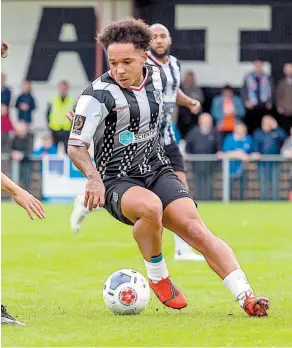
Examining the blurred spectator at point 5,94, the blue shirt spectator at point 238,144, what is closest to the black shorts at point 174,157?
the blue shirt spectator at point 238,144

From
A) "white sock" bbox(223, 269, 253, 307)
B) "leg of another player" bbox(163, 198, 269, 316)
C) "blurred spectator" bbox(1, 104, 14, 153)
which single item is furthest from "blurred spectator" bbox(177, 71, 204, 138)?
"white sock" bbox(223, 269, 253, 307)

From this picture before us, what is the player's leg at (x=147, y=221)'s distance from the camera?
8211mm

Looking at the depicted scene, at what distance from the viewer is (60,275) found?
11234mm

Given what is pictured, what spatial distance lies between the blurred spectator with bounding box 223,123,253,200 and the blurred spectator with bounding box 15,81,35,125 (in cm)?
501

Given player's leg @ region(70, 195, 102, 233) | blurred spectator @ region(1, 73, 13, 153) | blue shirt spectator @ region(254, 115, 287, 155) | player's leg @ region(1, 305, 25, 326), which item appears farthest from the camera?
blurred spectator @ region(1, 73, 13, 153)

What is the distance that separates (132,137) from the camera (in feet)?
27.9

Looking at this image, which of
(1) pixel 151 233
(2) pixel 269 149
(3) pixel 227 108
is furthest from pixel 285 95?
(1) pixel 151 233

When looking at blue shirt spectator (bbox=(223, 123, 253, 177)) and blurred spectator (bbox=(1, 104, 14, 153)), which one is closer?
blue shirt spectator (bbox=(223, 123, 253, 177))

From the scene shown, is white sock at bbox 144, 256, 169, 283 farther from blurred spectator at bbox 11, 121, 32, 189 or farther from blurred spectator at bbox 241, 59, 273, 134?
blurred spectator at bbox 241, 59, 273, 134

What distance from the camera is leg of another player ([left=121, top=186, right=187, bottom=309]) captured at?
26.9ft

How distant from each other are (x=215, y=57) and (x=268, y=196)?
5.99 meters

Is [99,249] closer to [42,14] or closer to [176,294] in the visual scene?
[176,294]

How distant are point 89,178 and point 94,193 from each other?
0.13 metres

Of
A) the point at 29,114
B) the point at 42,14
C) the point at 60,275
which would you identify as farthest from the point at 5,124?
the point at 60,275
